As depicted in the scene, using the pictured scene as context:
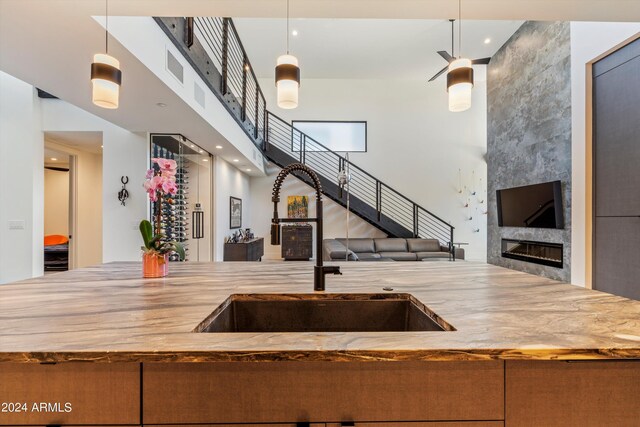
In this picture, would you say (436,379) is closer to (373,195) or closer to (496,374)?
(496,374)

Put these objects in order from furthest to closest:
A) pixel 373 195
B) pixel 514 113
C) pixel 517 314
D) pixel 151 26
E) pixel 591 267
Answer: pixel 373 195 → pixel 514 113 → pixel 591 267 → pixel 151 26 → pixel 517 314

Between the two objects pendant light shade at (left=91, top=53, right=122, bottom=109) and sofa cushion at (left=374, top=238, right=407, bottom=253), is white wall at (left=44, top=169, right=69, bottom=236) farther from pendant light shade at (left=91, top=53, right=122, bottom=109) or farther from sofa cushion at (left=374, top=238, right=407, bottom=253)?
pendant light shade at (left=91, top=53, right=122, bottom=109)

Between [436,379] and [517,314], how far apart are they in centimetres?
41

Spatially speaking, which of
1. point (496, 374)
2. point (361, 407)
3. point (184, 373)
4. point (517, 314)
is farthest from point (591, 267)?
point (184, 373)

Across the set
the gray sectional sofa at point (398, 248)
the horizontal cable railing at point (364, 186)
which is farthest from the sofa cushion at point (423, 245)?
the horizontal cable railing at point (364, 186)

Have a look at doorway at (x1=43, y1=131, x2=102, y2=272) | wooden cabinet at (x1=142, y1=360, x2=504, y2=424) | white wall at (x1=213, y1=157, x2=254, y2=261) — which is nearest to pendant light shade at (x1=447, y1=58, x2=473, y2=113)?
wooden cabinet at (x1=142, y1=360, x2=504, y2=424)

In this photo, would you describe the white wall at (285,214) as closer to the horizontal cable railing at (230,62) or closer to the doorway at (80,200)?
the horizontal cable railing at (230,62)

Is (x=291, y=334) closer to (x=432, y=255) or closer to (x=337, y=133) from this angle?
(x=432, y=255)

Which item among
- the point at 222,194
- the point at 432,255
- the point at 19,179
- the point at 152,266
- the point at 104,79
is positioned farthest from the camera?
the point at 432,255

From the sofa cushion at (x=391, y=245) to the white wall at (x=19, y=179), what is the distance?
6.25 metres

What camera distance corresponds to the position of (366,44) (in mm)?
7039

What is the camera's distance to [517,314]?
98 centimetres

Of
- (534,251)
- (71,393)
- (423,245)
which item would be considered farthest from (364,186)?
(71,393)

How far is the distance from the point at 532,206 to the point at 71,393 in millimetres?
5702
